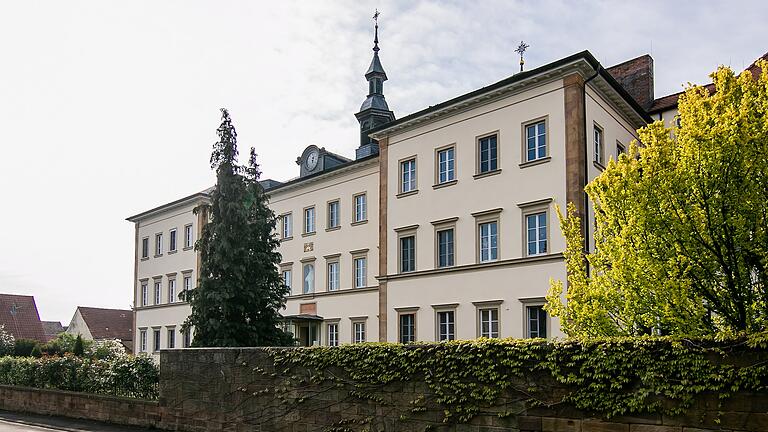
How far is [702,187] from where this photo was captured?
38.9ft

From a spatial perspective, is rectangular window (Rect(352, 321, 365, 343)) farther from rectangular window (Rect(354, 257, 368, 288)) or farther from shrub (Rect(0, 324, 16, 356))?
shrub (Rect(0, 324, 16, 356))

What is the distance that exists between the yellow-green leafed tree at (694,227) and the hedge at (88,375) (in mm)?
13800

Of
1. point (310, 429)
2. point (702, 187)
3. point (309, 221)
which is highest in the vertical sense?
point (309, 221)

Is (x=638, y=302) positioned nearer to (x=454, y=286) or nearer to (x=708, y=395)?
(x=708, y=395)

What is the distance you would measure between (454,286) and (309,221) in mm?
14577

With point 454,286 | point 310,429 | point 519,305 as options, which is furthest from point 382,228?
point 310,429

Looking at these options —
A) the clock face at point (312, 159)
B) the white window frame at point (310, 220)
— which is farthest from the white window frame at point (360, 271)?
the clock face at point (312, 159)

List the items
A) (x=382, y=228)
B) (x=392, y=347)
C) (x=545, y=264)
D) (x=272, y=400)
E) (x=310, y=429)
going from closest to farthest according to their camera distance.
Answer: (x=392, y=347) < (x=310, y=429) < (x=272, y=400) < (x=545, y=264) < (x=382, y=228)

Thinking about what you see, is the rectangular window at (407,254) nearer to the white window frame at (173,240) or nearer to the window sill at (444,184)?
the window sill at (444,184)

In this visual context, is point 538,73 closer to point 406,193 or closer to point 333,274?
point 406,193

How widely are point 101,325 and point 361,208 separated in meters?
50.7

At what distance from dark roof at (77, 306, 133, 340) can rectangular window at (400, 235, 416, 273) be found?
178 ft

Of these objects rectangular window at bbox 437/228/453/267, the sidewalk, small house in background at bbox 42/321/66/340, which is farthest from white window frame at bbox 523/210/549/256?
small house in background at bbox 42/321/66/340

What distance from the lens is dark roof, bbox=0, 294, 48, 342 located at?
237 feet
